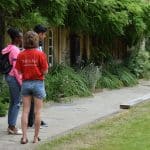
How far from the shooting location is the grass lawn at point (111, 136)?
29.6ft

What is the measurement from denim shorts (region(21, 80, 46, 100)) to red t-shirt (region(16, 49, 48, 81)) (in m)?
0.07

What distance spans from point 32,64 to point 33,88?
0.38 m

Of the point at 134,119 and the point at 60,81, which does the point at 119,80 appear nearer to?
the point at 60,81

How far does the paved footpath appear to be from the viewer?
9.60 meters

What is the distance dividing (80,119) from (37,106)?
10.00ft

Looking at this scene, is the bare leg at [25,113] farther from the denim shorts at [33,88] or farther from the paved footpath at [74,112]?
the paved footpath at [74,112]

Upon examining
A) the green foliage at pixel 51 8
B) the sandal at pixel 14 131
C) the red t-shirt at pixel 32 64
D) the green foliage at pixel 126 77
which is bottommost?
the green foliage at pixel 126 77

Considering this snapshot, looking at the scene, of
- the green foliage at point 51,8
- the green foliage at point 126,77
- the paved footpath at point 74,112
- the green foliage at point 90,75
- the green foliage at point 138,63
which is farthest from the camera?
the green foliage at point 138,63

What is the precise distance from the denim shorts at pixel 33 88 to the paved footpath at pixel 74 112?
794mm

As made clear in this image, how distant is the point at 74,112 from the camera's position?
43.1ft

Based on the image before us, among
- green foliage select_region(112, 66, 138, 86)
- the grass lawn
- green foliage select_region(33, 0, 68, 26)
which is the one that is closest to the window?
green foliage select_region(112, 66, 138, 86)

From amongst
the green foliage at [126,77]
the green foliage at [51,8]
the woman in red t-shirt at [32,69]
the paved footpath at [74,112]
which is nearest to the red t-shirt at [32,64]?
the woman in red t-shirt at [32,69]

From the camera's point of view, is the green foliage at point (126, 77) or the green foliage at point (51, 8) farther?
the green foliage at point (126, 77)

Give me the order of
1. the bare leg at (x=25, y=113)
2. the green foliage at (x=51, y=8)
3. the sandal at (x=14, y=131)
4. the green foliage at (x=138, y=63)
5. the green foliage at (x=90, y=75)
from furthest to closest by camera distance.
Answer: the green foliage at (x=138, y=63) < the green foliage at (x=90, y=75) < the green foliage at (x=51, y=8) < the sandal at (x=14, y=131) < the bare leg at (x=25, y=113)
